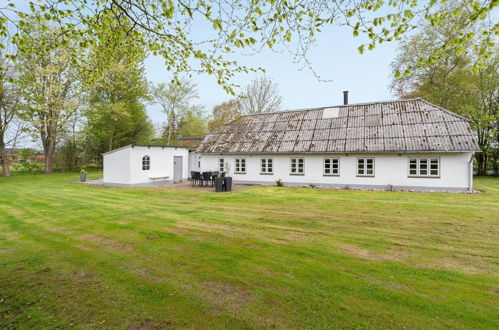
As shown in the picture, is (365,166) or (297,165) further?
(297,165)

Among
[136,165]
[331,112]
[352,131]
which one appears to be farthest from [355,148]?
[136,165]

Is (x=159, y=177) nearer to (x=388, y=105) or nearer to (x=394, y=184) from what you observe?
(x=394, y=184)

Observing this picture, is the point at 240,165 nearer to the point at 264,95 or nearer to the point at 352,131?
the point at 352,131

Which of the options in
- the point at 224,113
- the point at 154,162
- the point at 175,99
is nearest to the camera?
the point at 154,162

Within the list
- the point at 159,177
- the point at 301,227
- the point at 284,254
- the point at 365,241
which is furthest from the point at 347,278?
the point at 159,177

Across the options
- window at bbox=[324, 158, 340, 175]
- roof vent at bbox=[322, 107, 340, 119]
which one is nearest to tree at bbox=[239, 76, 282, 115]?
roof vent at bbox=[322, 107, 340, 119]

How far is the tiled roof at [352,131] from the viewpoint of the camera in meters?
15.4

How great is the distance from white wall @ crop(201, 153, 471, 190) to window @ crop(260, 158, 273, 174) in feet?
0.98

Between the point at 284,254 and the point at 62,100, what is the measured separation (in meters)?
28.0

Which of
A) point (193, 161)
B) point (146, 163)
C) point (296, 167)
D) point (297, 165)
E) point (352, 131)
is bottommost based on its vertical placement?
point (296, 167)

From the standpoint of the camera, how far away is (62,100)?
80.6 ft

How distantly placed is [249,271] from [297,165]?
1498 cm

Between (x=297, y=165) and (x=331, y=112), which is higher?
(x=331, y=112)

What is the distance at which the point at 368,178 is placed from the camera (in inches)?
655
